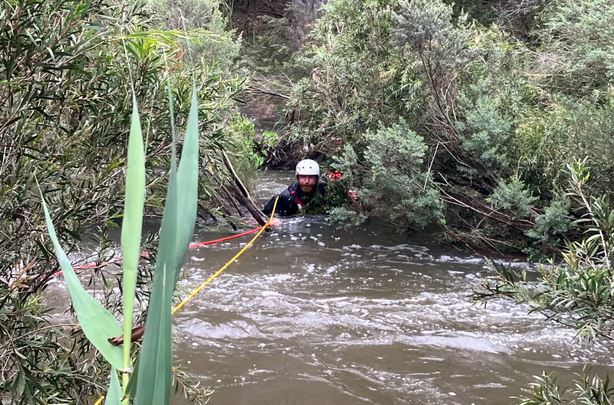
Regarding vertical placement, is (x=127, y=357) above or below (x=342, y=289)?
above

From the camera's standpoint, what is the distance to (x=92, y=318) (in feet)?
2.12

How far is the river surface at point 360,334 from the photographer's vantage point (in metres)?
4.27

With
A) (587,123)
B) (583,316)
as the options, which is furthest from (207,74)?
(587,123)

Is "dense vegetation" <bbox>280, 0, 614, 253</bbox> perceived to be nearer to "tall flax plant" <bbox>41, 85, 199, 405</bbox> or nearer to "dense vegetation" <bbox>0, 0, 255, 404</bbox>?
"dense vegetation" <bbox>0, 0, 255, 404</bbox>

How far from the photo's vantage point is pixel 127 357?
657 mm

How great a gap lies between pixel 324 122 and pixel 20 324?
22.3 ft

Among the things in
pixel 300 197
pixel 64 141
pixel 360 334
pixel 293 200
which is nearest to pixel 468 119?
pixel 300 197

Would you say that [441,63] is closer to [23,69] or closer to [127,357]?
[23,69]

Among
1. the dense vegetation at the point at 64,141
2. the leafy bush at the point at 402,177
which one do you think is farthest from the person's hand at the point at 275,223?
the dense vegetation at the point at 64,141

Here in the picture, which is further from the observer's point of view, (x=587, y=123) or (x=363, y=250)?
(x=363, y=250)

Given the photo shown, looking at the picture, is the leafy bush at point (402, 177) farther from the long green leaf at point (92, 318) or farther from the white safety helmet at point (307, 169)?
the long green leaf at point (92, 318)

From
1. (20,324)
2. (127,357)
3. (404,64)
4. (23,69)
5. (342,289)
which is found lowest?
(342,289)

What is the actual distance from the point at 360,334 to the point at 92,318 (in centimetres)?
474

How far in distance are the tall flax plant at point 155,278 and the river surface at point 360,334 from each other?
2.52 metres
